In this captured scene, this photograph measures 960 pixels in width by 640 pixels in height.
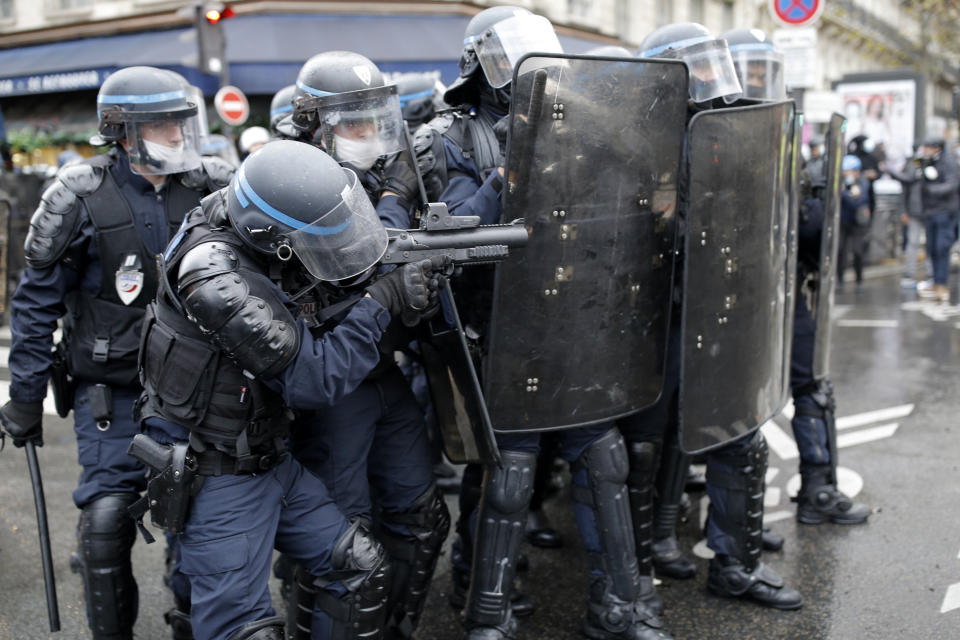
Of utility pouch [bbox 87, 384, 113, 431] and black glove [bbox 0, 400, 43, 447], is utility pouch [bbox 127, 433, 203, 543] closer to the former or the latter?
utility pouch [bbox 87, 384, 113, 431]

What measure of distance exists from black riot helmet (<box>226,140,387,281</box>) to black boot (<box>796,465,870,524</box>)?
254cm

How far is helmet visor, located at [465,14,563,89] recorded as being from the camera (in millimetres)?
2787

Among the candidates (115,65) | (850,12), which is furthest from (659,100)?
(850,12)

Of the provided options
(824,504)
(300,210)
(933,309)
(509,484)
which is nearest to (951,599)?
(824,504)

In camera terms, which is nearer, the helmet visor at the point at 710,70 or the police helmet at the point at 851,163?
the helmet visor at the point at 710,70

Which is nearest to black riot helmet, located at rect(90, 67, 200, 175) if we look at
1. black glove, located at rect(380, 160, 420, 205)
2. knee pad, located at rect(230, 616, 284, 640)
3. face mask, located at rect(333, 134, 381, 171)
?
face mask, located at rect(333, 134, 381, 171)

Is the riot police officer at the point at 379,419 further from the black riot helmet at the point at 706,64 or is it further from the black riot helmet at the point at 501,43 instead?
the black riot helmet at the point at 706,64

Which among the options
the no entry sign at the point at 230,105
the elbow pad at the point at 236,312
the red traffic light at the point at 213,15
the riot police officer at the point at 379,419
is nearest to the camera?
the elbow pad at the point at 236,312

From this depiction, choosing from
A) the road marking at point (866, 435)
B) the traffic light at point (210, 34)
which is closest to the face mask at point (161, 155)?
the road marking at point (866, 435)

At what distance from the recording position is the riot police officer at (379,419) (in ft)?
8.79

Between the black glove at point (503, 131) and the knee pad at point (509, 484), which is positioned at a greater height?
the black glove at point (503, 131)

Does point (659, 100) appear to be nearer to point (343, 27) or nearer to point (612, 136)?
point (612, 136)

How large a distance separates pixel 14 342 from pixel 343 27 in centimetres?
1282

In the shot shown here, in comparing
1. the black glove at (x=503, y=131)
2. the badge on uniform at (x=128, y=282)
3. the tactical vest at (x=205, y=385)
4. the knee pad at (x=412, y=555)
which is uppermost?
the black glove at (x=503, y=131)
